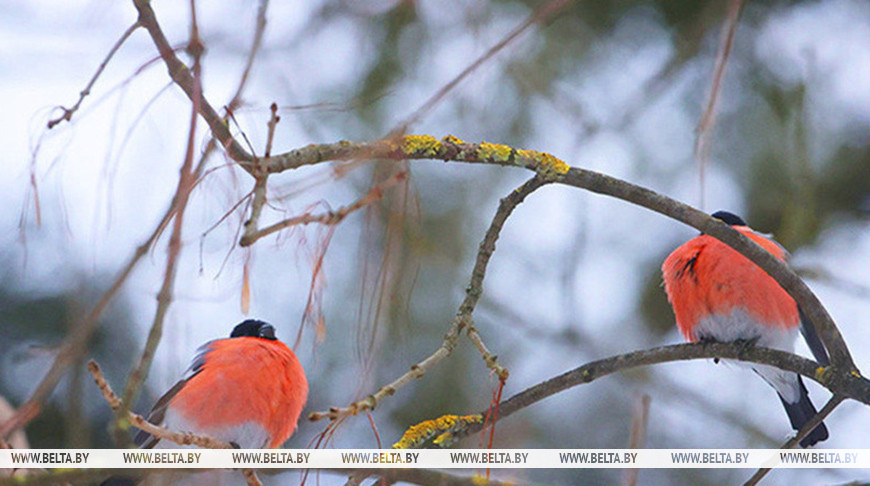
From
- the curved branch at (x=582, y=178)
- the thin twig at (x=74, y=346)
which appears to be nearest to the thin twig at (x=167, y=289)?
the thin twig at (x=74, y=346)

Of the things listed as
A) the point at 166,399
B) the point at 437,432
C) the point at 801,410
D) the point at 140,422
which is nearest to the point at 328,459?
the point at 437,432

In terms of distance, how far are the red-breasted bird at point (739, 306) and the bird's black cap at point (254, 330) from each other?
706 millimetres

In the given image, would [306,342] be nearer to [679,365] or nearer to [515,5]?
[679,365]

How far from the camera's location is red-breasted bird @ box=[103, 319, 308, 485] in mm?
1299

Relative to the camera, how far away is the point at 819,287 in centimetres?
150

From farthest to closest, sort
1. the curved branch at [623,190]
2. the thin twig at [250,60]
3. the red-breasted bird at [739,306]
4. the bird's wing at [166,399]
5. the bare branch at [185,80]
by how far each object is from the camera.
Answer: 1. the red-breasted bird at [739,306]
2. the bird's wing at [166,399]
3. the curved branch at [623,190]
4. the bare branch at [185,80]
5. the thin twig at [250,60]

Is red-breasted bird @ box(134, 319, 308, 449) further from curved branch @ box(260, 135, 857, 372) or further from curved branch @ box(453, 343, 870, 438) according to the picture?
curved branch @ box(260, 135, 857, 372)

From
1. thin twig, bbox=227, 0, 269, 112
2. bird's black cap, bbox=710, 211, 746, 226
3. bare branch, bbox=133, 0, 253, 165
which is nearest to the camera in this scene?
thin twig, bbox=227, 0, 269, 112

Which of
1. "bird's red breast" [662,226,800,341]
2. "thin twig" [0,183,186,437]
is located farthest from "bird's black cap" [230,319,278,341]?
"thin twig" [0,183,186,437]

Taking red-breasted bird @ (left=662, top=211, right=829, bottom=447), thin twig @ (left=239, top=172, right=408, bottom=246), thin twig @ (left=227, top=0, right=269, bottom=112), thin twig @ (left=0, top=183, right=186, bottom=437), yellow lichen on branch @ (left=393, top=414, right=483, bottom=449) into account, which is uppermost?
red-breasted bird @ (left=662, top=211, right=829, bottom=447)

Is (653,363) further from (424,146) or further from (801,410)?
(801,410)

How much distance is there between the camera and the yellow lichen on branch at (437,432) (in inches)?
42.8

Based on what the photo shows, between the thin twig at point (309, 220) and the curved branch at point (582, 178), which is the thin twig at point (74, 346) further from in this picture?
the curved branch at point (582, 178)

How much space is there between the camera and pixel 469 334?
86cm
